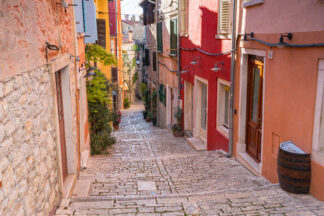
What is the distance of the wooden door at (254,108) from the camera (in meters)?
7.02

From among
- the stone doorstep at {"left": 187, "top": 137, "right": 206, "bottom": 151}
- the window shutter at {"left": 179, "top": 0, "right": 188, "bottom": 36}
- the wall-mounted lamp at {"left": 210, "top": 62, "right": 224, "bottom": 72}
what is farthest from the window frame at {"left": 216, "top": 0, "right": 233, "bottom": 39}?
the window shutter at {"left": 179, "top": 0, "right": 188, "bottom": 36}

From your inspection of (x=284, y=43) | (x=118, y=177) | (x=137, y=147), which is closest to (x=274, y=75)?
(x=284, y=43)

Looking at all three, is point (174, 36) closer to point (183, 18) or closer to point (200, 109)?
point (183, 18)

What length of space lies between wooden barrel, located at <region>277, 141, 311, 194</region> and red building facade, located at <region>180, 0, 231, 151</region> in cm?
338

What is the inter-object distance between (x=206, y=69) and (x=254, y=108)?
311 cm

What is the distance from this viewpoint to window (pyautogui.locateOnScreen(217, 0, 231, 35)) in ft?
27.0

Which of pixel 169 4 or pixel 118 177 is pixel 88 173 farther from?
pixel 169 4

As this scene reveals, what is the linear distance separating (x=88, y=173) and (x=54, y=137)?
2.83 metres

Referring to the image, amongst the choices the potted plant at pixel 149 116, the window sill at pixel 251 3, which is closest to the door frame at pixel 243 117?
the window sill at pixel 251 3

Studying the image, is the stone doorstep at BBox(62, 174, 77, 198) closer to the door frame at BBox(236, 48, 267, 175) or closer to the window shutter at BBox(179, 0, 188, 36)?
the door frame at BBox(236, 48, 267, 175)

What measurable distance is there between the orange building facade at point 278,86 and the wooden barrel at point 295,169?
0.09 m

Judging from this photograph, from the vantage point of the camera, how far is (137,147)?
37.1 feet

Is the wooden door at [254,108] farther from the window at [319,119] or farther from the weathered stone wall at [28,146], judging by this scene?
the weathered stone wall at [28,146]

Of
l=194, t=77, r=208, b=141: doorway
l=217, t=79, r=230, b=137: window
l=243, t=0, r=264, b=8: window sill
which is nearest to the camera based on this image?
l=243, t=0, r=264, b=8: window sill
